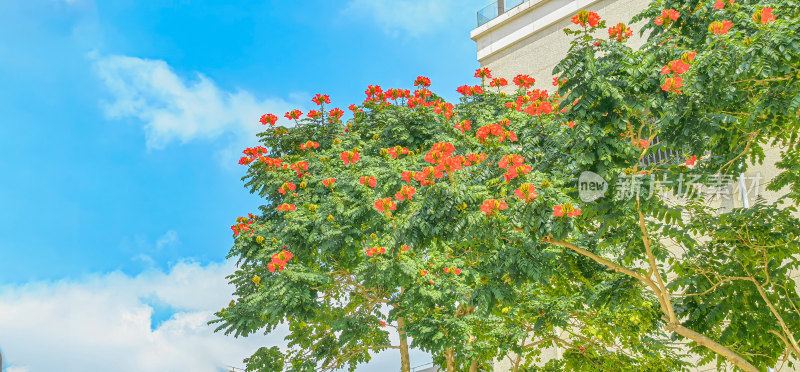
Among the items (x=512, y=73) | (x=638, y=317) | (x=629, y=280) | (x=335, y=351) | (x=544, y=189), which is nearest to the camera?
(x=544, y=189)

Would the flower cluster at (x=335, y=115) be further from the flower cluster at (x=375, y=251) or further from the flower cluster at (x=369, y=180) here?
the flower cluster at (x=375, y=251)

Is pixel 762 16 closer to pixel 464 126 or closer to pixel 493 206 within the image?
pixel 493 206

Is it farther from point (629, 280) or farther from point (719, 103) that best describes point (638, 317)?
point (719, 103)

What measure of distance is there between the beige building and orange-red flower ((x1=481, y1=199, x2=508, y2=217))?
10421 millimetres

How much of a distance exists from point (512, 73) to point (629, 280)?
10.9 m

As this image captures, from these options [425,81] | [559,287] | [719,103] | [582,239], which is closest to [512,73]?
[425,81]

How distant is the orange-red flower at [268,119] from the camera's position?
13.3 meters

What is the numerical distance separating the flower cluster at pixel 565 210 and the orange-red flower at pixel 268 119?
800cm

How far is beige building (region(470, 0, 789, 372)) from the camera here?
16766 millimetres

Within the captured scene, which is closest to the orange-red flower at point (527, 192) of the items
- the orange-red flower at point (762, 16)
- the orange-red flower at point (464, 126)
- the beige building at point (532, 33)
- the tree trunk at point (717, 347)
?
the orange-red flower at point (762, 16)

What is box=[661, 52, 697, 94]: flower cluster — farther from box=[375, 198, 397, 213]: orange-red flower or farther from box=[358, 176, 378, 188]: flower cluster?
box=[358, 176, 378, 188]: flower cluster

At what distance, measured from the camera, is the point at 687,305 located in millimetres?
8508
